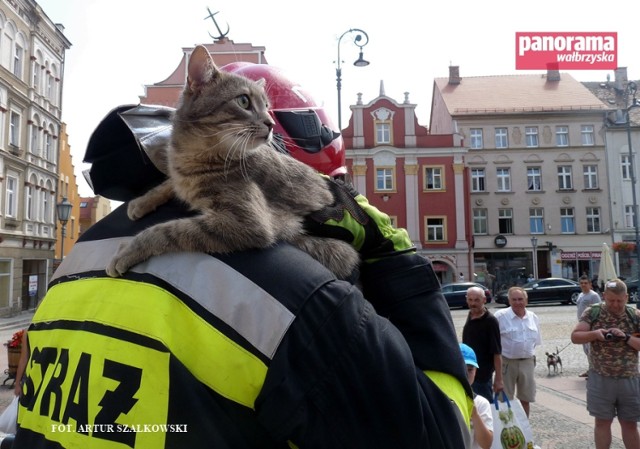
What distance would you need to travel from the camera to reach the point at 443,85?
146 feet

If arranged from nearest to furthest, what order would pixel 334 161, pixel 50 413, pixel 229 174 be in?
pixel 50 413 → pixel 229 174 → pixel 334 161

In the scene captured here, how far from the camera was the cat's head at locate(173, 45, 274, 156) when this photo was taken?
2.01 m

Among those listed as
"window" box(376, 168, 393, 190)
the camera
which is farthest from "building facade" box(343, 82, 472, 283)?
the camera

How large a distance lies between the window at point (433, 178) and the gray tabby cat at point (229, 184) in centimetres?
3655

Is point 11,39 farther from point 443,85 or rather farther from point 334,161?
point 443,85

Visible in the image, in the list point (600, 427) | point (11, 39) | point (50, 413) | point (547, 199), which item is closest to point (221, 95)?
point (50, 413)

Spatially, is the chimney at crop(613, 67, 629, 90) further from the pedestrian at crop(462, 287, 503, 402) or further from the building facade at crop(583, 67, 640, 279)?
the pedestrian at crop(462, 287, 503, 402)

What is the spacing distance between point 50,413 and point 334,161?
1.81 m

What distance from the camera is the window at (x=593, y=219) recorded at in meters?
38.8

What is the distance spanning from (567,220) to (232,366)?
42706 mm

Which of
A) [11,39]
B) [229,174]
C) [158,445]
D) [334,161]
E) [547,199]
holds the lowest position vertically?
[158,445]

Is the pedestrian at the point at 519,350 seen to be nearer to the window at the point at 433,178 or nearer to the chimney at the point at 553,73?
the window at the point at 433,178

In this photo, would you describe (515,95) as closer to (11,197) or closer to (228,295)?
(11,197)

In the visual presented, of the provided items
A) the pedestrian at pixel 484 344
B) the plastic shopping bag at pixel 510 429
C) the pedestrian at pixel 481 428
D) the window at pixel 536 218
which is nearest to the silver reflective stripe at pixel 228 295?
the pedestrian at pixel 481 428
